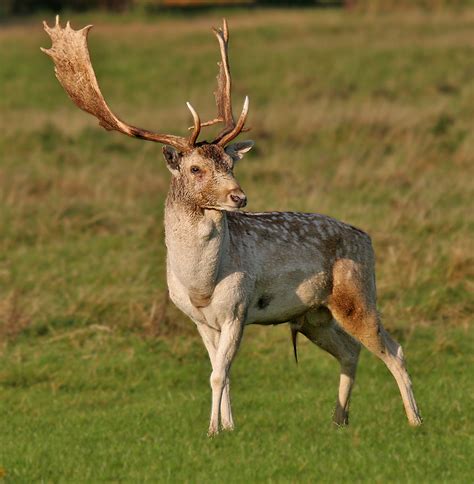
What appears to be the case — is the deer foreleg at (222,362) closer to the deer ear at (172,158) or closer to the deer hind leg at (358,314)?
Answer: the deer hind leg at (358,314)

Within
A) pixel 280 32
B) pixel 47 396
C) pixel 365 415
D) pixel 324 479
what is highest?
pixel 324 479

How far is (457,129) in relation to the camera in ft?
71.6

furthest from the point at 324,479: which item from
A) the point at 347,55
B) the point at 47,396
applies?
the point at 347,55

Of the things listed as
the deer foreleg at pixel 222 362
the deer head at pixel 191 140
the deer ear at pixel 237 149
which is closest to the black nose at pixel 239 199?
the deer head at pixel 191 140

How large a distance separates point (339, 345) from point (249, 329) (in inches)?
116

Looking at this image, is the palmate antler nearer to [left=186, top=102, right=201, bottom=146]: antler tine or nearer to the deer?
the deer

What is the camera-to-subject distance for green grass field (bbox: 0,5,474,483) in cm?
861

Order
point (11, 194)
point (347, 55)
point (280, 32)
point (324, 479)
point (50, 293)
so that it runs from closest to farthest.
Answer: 1. point (324, 479)
2. point (50, 293)
3. point (11, 194)
4. point (347, 55)
5. point (280, 32)

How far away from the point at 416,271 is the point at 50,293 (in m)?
3.76

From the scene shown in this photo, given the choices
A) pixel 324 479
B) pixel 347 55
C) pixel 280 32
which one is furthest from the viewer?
pixel 280 32

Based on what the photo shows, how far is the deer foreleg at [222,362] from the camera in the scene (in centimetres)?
893

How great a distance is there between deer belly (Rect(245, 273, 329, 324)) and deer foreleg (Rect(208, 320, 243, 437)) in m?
0.31

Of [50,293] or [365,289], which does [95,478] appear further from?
[50,293]

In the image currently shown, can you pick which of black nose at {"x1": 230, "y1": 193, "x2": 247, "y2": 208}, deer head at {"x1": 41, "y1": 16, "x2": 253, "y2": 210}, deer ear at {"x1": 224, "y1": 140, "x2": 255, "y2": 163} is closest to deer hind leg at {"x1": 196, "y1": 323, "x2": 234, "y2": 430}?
deer head at {"x1": 41, "y1": 16, "x2": 253, "y2": 210}
